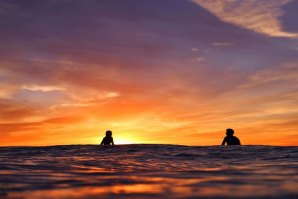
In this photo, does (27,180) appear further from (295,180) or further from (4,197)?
(295,180)

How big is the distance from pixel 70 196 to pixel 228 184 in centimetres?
220

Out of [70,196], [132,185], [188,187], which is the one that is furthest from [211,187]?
[70,196]

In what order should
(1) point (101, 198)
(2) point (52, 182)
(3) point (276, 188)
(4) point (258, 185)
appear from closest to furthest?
(1) point (101, 198), (3) point (276, 188), (4) point (258, 185), (2) point (52, 182)

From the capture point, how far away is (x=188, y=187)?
477cm

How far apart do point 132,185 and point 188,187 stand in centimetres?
81

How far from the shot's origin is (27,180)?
5.58 m

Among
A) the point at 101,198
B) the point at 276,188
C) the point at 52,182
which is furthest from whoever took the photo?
the point at 52,182

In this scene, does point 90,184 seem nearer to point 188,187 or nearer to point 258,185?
point 188,187

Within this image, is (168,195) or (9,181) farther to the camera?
(9,181)

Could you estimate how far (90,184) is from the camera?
16.8ft

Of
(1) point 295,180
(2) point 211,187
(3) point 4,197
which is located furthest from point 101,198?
(1) point 295,180

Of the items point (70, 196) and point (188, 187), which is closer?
point (70, 196)

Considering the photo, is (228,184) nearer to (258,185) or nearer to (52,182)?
(258,185)

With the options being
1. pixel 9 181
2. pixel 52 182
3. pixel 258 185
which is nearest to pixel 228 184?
pixel 258 185
